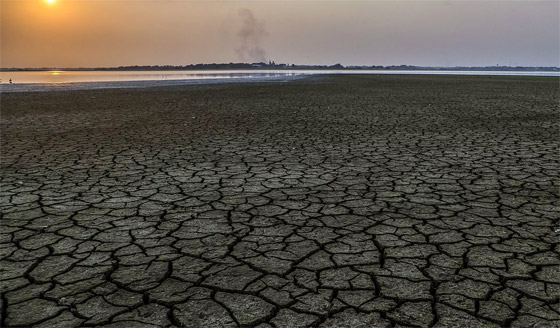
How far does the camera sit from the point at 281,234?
3357 mm

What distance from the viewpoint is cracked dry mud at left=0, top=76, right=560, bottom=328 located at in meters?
2.32

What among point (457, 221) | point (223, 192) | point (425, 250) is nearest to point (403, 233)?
point (425, 250)

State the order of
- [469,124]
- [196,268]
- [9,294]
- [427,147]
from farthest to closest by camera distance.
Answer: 1. [469,124]
2. [427,147]
3. [196,268]
4. [9,294]

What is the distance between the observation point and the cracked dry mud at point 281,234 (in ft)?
7.61

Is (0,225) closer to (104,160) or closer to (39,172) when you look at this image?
(39,172)

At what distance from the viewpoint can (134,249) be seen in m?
3.08

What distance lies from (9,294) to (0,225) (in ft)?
4.44

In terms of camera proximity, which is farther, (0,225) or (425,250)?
(0,225)

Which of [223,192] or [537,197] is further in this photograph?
[223,192]

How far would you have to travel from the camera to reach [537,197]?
4.24m

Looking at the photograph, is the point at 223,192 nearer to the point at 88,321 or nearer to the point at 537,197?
the point at 88,321

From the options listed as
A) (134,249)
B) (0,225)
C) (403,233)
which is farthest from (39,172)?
(403,233)

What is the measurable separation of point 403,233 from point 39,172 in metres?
4.56

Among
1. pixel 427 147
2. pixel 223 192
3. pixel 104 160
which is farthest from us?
pixel 427 147
